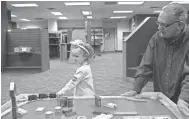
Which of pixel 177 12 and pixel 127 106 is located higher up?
pixel 177 12

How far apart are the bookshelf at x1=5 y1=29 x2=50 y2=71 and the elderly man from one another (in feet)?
19.7

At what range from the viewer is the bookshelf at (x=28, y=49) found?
7.28m

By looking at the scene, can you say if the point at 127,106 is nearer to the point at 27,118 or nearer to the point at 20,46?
the point at 27,118

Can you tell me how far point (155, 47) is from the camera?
5.51 ft

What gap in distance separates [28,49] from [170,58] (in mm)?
6200

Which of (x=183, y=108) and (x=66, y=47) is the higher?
(x=66, y=47)

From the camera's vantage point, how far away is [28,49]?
23.4ft

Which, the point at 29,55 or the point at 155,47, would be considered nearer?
the point at 155,47

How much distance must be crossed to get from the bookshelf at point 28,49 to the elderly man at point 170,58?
5.99 metres

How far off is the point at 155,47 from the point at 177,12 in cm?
34

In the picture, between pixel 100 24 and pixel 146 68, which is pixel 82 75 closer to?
pixel 146 68

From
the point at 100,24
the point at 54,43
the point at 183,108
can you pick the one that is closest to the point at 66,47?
the point at 54,43

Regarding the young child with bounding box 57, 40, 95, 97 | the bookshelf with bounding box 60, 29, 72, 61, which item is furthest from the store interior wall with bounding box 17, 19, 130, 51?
the young child with bounding box 57, 40, 95, 97

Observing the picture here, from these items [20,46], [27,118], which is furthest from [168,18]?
[20,46]
